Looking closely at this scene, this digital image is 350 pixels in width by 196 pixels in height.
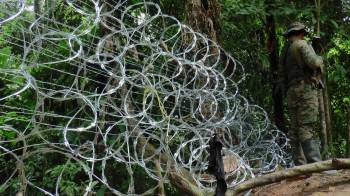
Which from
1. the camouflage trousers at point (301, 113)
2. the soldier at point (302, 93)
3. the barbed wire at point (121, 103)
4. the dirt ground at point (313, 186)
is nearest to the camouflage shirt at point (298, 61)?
the soldier at point (302, 93)

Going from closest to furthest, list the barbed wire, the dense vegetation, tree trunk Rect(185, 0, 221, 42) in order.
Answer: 1. the barbed wire
2. the dense vegetation
3. tree trunk Rect(185, 0, 221, 42)

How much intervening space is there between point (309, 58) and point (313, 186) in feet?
5.75

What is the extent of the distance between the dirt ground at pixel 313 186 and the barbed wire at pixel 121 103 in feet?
0.88

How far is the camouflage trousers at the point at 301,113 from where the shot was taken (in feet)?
16.3

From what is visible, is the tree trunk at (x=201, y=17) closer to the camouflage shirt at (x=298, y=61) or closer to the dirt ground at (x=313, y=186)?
the camouflage shirt at (x=298, y=61)

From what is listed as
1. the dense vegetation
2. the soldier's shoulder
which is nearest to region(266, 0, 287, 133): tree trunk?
the dense vegetation

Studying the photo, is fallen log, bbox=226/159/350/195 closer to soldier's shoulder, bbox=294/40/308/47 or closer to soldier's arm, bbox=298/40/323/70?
soldier's arm, bbox=298/40/323/70

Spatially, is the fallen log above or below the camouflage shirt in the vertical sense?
below

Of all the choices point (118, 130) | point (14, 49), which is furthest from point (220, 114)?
point (14, 49)

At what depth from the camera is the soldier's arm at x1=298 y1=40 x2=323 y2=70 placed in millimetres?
4859

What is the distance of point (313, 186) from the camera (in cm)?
358

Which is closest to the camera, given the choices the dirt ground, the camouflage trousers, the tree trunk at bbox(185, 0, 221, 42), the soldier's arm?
the dirt ground

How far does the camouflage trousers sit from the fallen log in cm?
134

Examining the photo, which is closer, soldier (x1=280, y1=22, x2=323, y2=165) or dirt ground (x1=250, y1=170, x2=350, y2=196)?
dirt ground (x1=250, y1=170, x2=350, y2=196)
